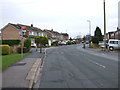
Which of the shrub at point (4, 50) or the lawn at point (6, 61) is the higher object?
the shrub at point (4, 50)

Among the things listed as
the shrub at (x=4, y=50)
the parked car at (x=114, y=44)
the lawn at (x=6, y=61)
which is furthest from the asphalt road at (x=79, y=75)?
the parked car at (x=114, y=44)

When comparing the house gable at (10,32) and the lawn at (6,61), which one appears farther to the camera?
the house gable at (10,32)

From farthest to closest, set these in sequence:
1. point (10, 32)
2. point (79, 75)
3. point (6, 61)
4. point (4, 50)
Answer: point (10, 32) → point (4, 50) → point (6, 61) → point (79, 75)

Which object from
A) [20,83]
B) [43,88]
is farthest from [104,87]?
[20,83]

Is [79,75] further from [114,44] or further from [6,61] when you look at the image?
[114,44]

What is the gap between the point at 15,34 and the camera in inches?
1908

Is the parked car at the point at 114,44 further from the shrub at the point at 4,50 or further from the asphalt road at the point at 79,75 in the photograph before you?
the shrub at the point at 4,50

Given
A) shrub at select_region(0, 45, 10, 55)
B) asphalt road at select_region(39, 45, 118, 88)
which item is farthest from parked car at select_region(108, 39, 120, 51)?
shrub at select_region(0, 45, 10, 55)

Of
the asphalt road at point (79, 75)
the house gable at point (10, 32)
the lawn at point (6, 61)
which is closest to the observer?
the asphalt road at point (79, 75)

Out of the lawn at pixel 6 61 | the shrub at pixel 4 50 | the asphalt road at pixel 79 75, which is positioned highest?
the shrub at pixel 4 50

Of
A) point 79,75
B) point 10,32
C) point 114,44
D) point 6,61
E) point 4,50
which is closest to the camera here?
point 79,75

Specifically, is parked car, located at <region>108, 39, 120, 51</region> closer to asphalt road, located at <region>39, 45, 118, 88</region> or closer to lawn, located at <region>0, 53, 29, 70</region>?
asphalt road, located at <region>39, 45, 118, 88</region>

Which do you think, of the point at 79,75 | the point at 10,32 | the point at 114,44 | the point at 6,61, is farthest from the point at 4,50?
the point at 10,32

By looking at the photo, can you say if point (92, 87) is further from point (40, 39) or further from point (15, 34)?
point (15, 34)
